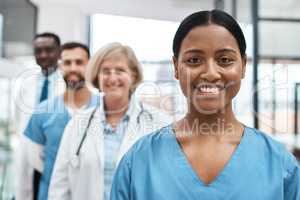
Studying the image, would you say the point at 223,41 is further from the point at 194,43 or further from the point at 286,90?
the point at 286,90

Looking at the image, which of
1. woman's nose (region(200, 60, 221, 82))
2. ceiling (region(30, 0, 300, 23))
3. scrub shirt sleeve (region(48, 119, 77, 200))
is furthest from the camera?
scrub shirt sleeve (region(48, 119, 77, 200))

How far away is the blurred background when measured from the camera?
0.81 m

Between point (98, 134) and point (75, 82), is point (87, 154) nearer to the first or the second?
point (98, 134)

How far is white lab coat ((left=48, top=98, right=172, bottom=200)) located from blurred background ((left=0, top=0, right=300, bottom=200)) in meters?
0.06

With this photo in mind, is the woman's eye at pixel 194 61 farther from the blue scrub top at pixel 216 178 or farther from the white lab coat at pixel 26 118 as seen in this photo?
the white lab coat at pixel 26 118

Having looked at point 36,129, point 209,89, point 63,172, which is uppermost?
point 209,89

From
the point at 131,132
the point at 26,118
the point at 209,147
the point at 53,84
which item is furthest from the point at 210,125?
the point at 26,118

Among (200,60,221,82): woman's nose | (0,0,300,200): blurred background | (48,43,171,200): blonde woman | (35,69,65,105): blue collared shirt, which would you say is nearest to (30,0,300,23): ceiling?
(0,0,300,200): blurred background

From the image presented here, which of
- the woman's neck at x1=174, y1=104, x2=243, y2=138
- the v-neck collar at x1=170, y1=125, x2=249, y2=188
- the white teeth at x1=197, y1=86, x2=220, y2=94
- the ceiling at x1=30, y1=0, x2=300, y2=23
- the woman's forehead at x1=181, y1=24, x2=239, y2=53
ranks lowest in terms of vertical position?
the v-neck collar at x1=170, y1=125, x2=249, y2=188

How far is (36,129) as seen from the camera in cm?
101

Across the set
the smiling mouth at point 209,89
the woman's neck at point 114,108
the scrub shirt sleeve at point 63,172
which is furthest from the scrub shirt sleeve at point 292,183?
the scrub shirt sleeve at point 63,172

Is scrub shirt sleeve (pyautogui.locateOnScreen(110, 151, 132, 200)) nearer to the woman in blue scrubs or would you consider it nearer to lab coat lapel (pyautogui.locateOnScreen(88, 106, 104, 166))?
the woman in blue scrubs

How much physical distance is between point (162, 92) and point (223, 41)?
41 centimetres

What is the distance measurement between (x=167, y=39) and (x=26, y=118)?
21.4 inches
